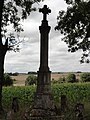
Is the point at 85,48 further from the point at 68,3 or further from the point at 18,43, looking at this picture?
the point at 18,43

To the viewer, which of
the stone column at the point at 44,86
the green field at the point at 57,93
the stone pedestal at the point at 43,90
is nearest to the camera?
the stone pedestal at the point at 43,90

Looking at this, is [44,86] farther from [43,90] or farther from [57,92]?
[57,92]

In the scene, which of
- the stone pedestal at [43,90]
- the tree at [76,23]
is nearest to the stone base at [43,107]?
the stone pedestal at [43,90]

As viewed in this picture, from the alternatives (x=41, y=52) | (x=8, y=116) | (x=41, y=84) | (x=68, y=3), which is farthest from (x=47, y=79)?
(x=68, y=3)

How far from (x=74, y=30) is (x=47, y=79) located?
798 cm

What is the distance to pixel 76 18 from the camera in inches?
883

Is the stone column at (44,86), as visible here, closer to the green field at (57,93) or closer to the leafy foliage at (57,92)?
the green field at (57,93)

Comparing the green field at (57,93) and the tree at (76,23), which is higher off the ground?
the tree at (76,23)

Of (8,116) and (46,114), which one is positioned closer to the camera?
(8,116)

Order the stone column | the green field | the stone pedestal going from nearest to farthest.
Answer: the stone pedestal
the stone column
the green field

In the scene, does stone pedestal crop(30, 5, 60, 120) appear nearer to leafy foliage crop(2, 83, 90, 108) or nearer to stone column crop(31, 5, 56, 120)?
stone column crop(31, 5, 56, 120)

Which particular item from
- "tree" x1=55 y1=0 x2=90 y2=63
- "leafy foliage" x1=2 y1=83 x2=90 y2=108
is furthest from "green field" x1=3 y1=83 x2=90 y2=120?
"tree" x1=55 y1=0 x2=90 y2=63

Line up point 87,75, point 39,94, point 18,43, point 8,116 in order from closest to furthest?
1. point 8,116
2. point 39,94
3. point 18,43
4. point 87,75

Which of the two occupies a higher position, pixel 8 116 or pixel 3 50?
pixel 3 50
